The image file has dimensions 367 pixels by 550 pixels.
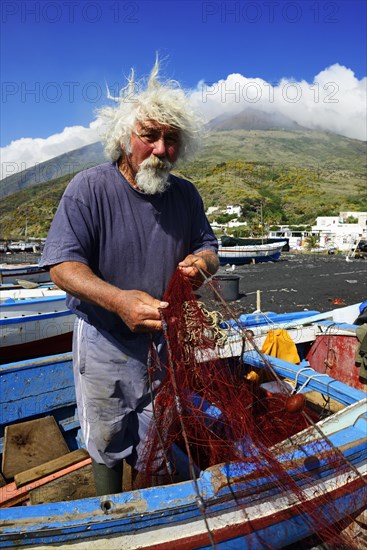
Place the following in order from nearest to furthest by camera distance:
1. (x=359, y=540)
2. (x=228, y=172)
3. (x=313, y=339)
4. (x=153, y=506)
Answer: (x=153, y=506), (x=359, y=540), (x=313, y=339), (x=228, y=172)

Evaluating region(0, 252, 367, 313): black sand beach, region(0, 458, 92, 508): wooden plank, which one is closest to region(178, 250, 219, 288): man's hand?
region(0, 458, 92, 508): wooden plank

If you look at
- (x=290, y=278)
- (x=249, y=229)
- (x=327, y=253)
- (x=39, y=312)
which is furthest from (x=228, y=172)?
(x=39, y=312)

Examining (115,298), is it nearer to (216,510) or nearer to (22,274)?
(216,510)

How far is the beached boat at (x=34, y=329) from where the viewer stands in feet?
30.6

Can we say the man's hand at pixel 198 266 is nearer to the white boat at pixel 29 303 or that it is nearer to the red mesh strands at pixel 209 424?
the red mesh strands at pixel 209 424

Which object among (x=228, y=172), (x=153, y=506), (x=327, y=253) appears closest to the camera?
(x=153, y=506)

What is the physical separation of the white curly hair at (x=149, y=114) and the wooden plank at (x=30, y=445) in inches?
118

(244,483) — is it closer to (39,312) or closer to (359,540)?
(359,540)

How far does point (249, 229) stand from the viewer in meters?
75.3

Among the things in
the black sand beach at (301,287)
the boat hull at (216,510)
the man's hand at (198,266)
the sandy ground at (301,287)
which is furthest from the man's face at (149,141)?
the sandy ground at (301,287)

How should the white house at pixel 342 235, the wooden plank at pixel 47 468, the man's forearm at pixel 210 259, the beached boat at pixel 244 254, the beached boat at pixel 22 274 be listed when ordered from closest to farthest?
the man's forearm at pixel 210 259 < the wooden plank at pixel 47 468 < the beached boat at pixel 22 274 < the beached boat at pixel 244 254 < the white house at pixel 342 235

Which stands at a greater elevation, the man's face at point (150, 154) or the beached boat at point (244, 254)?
the man's face at point (150, 154)

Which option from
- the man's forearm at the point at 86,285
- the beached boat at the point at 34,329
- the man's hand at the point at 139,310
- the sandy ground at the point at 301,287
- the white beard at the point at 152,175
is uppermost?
the white beard at the point at 152,175

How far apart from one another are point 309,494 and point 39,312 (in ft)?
28.0
